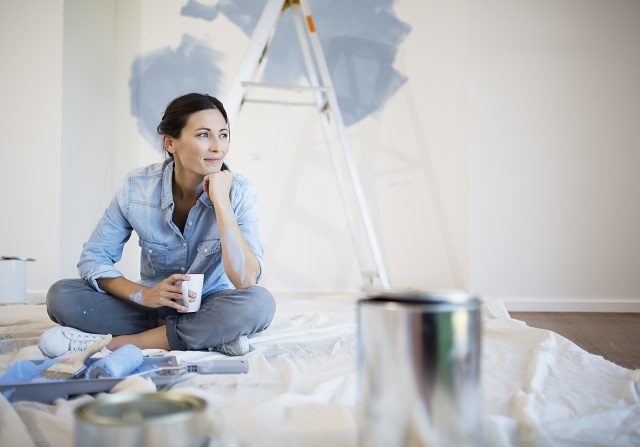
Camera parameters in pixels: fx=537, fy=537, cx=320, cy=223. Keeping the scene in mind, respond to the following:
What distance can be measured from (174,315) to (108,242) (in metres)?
0.32

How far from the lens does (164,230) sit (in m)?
1.53

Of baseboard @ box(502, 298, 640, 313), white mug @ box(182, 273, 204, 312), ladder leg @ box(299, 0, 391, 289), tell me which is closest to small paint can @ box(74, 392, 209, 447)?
white mug @ box(182, 273, 204, 312)

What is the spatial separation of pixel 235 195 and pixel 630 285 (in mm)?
2098

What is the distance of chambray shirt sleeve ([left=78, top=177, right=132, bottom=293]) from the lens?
1482 millimetres

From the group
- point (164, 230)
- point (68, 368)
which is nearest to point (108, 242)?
point (164, 230)

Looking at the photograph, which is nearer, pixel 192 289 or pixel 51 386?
pixel 51 386

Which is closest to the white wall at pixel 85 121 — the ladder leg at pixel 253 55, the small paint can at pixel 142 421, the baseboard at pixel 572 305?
the ladder leg at pixel 253 55

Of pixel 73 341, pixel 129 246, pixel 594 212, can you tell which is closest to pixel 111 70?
pixel 129 246

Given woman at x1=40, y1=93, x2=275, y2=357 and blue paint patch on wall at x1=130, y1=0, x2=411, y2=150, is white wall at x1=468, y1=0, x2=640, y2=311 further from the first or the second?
woman at x1=40, y1=93, x2=275, y2=357

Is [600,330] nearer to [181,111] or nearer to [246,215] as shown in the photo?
[246,215]

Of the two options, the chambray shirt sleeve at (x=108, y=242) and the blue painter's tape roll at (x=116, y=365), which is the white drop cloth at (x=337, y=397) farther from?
the chambray shirt sleeve at (x=108, y=242)

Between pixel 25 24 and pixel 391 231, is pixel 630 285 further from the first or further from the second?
pixel 25 24

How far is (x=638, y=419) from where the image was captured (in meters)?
0.85

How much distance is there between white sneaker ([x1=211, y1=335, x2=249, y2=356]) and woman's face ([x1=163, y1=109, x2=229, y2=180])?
0.49m
